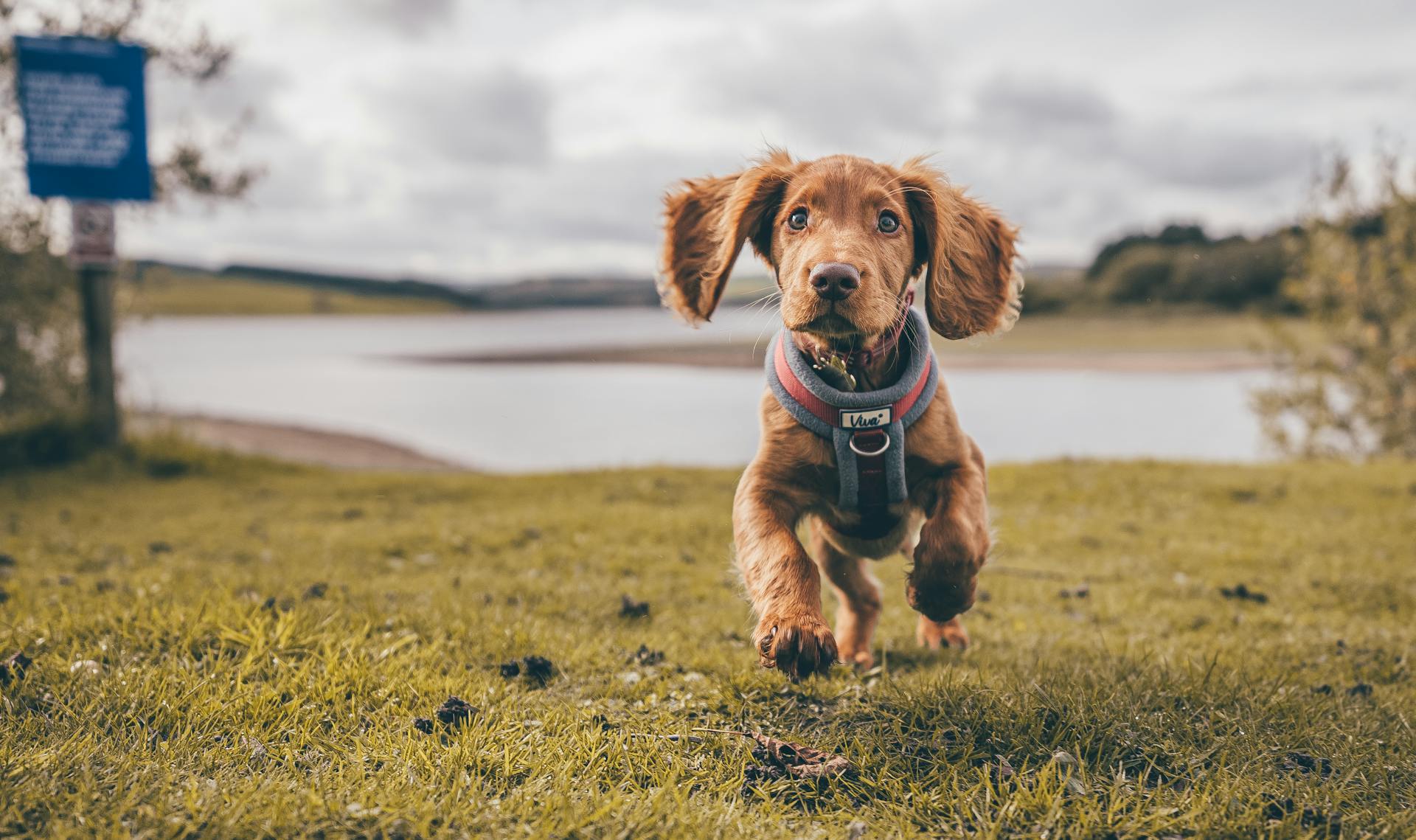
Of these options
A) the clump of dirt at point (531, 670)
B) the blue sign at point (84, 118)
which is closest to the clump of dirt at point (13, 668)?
the clump of dirt at point (531, 670)

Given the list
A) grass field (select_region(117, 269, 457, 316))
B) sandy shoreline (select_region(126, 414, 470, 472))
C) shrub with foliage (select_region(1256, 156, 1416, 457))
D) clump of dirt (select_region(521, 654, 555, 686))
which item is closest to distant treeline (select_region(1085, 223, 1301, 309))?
shrub with foliage (select_region(1256, 156, 1416, 457))

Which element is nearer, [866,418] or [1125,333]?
[866,418]

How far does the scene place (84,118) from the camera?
13.1 metres

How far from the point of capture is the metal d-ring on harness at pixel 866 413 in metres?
3.60

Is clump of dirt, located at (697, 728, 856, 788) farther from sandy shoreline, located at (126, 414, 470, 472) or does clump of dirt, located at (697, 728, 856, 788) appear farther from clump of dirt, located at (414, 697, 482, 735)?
sandy shoreline, located at (126, 414, 470, 472)

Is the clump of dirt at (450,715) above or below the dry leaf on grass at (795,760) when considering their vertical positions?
above

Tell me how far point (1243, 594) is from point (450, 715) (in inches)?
256

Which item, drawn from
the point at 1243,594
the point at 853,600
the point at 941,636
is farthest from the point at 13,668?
the point at 1243,594

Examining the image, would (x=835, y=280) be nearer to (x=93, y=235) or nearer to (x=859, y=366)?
(x=859, y=366)

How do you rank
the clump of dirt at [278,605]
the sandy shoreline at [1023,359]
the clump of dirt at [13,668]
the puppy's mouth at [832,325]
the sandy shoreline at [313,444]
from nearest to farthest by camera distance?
the puppy's mouth at [832,325]
the clump of dirt at [13,668]
the clump of dirt at [278,605]
the sandy shoreline at [313,444]
the sandy shoreline at [1023,359]

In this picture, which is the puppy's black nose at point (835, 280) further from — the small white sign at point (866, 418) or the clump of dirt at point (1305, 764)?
the clump of dirt at point (1305, 764)

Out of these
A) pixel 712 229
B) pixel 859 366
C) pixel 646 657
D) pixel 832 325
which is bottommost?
pixel 646 657

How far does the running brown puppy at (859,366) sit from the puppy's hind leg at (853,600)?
56 centimetres

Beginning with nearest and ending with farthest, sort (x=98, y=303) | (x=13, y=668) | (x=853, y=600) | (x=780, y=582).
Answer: (x=780, y=582) → (x=13, y=668) → (x=853, y=600) → (x=98, y=303)
